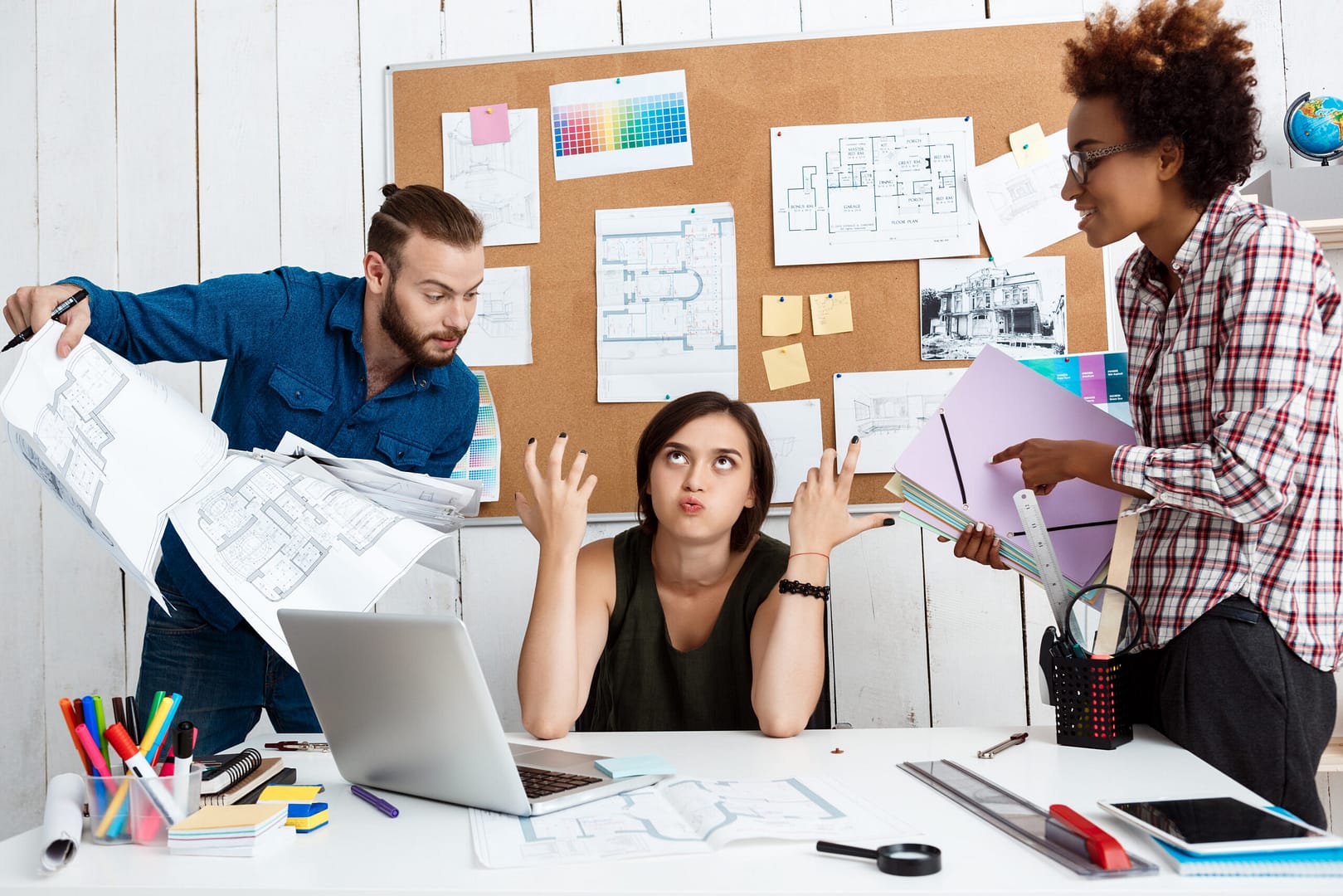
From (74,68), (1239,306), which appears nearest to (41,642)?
(74,68)

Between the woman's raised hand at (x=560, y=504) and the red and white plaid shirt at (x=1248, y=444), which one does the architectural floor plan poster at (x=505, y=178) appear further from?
the red and white plaid shirt at (x=1248, y=444)

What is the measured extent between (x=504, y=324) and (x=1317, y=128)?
172cm

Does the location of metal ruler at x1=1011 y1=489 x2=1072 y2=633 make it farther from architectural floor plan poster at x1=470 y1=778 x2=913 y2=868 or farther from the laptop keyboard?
the laptop keyboard

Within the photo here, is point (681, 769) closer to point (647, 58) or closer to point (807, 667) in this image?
point (807, 667)

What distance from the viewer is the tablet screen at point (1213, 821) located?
2.61ft

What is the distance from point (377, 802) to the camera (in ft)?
3.36

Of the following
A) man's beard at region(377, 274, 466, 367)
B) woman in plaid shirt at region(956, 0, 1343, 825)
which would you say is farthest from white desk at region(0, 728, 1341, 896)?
man's beard at region(377, 274, 466, 367)

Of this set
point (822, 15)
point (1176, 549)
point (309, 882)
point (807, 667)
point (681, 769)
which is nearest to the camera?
point (309, 882)

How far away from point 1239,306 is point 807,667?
2.29ft

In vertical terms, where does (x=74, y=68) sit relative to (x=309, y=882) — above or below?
above

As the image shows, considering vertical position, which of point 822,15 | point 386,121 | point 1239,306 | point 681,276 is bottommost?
point 1239,306

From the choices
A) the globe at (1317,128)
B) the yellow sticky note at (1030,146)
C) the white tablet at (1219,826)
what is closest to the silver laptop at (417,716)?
the white tablet at (1219,826)

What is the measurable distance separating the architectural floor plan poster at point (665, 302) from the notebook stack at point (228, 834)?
4.73ft

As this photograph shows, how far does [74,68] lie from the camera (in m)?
2.43
